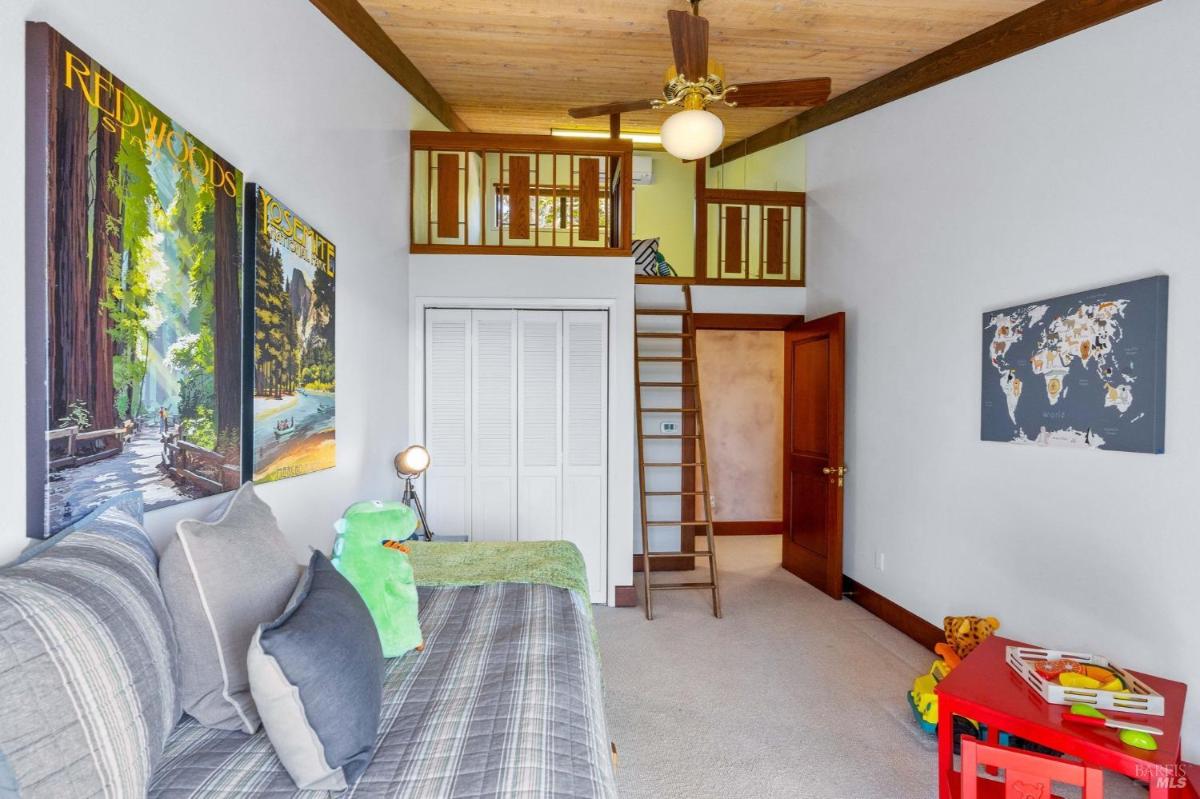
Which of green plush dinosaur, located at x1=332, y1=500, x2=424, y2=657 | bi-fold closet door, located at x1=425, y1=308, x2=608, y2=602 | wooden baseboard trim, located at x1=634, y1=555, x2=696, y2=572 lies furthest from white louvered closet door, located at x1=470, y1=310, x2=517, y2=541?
green plush dinosaur, located at x1=332, y1=500, x2=424, y2=657

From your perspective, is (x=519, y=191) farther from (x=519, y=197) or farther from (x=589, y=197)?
(x=589, y=197)

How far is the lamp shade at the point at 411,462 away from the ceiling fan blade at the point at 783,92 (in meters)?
2.46

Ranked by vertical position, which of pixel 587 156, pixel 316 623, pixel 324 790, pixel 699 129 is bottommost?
pixel 324 790

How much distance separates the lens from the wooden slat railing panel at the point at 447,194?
412 cm

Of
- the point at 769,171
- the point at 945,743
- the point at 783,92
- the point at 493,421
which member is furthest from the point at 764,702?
the point at 769,171

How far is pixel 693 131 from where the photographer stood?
279 centimetres

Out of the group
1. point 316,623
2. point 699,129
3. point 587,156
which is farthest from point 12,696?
point 587,156

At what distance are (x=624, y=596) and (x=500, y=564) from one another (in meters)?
1.89

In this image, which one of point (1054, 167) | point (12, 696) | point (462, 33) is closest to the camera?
point (12, 696)

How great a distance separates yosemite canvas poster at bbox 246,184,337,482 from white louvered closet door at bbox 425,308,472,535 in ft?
4.56

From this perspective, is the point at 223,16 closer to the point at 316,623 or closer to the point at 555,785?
the point at 316,623

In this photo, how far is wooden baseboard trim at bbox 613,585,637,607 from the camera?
13.6 ft

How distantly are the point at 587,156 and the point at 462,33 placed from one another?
Result: 1059mm

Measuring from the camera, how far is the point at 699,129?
9.13ft
